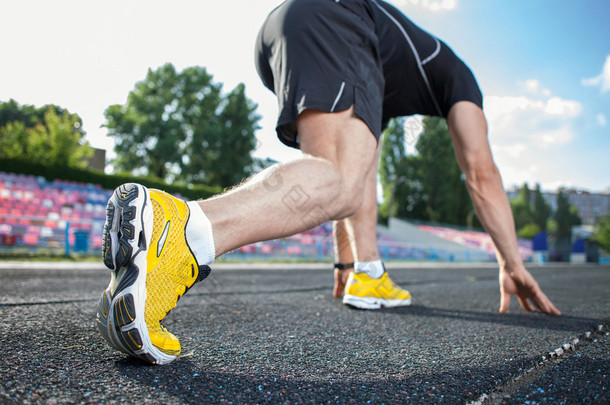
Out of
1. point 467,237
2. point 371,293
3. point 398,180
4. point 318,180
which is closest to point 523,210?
point 398,180

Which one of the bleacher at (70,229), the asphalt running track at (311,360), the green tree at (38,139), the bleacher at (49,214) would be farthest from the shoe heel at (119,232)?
the green tree at (38,139)

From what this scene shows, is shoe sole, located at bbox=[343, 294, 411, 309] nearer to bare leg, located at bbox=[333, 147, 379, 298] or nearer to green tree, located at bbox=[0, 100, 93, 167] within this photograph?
bare leg, located at bbox=[333, 147, 379, 298]

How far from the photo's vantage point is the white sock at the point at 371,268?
190cm

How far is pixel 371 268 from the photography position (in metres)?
1.91

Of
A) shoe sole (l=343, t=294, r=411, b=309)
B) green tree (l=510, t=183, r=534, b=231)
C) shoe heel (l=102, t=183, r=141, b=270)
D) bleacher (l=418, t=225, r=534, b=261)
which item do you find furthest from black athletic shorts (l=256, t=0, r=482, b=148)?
green tree (l=510, t=183, r=534, b=231)

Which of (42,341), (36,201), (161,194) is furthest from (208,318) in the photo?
(36,201)

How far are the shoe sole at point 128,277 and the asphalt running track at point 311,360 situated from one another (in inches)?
2.2

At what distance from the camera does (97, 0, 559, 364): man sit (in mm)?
839

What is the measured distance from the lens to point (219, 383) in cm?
75

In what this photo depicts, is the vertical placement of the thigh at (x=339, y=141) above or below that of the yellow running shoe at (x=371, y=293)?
above

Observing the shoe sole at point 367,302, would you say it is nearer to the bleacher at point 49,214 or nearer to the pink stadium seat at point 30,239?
the bleacher at point 49,214

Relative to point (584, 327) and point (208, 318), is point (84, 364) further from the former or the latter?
point (584, 327)

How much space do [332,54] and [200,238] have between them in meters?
0.73

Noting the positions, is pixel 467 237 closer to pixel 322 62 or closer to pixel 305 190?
pixel 322 62
